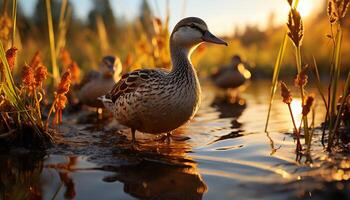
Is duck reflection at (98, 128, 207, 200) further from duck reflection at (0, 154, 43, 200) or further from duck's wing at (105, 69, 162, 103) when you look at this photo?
duck's wing at (105, 69, 162, 103)

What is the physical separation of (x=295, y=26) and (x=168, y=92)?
1371mm

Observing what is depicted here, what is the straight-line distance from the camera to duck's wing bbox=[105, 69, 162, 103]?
15.3 feet

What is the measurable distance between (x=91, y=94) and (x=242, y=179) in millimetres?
4508

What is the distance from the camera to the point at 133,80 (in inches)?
191

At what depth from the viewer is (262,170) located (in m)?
3.52

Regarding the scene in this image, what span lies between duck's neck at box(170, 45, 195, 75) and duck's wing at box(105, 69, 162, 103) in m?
0.21

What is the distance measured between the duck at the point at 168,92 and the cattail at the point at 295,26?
3.76 feet

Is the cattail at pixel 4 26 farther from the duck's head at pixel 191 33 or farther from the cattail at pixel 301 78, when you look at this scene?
the cattail at pixel 301 78

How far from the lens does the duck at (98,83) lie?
737 centimetres

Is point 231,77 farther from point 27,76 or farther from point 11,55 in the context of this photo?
point 11,55

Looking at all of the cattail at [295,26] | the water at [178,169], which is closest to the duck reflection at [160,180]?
the water at [178,169]

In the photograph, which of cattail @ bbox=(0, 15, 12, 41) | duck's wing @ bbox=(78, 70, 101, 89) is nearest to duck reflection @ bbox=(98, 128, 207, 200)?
cattail @ bbox=(0, 15, 12, 41)

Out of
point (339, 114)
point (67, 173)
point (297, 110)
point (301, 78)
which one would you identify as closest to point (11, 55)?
point (67, 173)

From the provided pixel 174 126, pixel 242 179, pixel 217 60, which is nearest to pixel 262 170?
pixel 242 179
